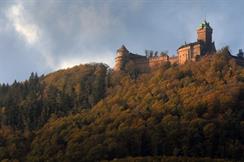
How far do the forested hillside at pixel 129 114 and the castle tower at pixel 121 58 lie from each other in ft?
7.64

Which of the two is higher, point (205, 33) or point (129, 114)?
point (205, 33)

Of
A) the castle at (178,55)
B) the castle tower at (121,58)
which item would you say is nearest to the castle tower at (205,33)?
the castle at (178,55)

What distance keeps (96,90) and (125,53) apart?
11627 millimetres

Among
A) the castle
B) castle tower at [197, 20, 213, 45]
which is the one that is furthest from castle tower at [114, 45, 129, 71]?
castle tower at [197, 20, 213, 45]

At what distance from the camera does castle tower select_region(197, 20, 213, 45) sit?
17350 centimetres

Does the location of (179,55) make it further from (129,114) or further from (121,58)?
(129,114)

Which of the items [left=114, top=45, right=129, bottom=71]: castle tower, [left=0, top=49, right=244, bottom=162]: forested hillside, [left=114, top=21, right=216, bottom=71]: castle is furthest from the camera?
[left=114, top=45, right=129, bottom=71]: castle tower

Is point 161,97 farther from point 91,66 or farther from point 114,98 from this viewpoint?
point 91,66

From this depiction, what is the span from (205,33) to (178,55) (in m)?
7.29

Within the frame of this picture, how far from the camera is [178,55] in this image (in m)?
176

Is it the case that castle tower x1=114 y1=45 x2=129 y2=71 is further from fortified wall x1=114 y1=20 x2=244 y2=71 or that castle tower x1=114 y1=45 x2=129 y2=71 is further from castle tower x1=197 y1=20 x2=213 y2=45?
castle tower x1=197 y1=20 x2=213 y2=45

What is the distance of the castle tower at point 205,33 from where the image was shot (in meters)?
174

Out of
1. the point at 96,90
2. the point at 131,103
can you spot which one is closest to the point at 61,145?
the point at 131,103

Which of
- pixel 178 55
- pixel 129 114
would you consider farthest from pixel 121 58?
pixel 129 114
